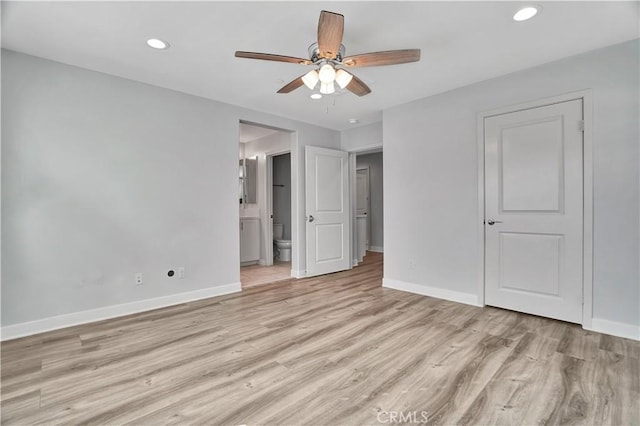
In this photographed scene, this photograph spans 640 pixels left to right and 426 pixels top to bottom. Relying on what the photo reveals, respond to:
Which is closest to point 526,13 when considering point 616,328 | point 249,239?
point 616,328

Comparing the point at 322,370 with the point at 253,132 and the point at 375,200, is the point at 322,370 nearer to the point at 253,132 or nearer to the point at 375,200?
the point at 253,132

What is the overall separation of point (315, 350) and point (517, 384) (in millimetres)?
1330

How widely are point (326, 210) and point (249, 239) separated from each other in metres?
1.75

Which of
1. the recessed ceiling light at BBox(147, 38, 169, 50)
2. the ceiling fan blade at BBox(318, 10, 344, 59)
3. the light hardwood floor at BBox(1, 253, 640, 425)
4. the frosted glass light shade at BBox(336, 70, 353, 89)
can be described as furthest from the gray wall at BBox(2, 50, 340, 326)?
the ceiling fan blade at BBox(318, 10, 344, 59)

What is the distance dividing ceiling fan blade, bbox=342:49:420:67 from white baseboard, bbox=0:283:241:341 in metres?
3.01

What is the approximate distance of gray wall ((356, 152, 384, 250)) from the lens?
7660 millimetres

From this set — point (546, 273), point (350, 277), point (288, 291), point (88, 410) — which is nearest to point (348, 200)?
point (350, 277)

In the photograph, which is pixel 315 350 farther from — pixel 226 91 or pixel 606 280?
pixel 226 91

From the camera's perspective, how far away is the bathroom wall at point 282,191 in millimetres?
6855

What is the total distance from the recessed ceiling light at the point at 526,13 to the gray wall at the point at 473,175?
1.00 metres

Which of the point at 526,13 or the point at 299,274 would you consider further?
the point at 299,274

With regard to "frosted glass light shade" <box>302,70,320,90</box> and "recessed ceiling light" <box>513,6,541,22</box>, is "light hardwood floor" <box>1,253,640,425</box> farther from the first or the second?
"recessed ceiling light" <box>513,6,541,22</box>

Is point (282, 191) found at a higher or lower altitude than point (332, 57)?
lower

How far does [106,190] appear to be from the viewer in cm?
304
